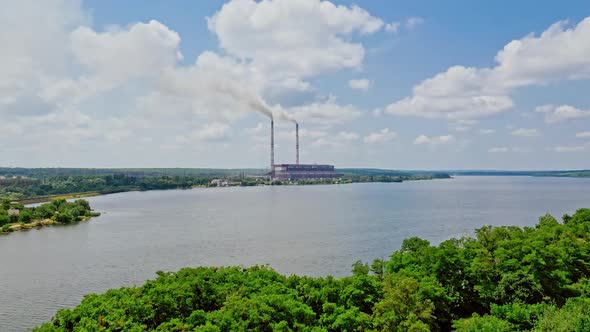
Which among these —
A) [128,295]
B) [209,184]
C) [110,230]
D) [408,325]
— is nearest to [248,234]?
[110,230]

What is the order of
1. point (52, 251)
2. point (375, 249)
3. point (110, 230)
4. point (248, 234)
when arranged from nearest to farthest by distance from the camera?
1. point (375, 249)
2. point (52, 251)
3. point (248, 234)
4. point (110, 230)

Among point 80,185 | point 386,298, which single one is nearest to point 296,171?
point 80,185

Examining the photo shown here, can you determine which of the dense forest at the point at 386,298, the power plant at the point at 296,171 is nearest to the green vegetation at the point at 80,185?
the power plant at the point at 296,171

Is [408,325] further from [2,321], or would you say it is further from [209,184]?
[209,184]

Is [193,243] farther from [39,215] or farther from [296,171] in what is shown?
[296,171]

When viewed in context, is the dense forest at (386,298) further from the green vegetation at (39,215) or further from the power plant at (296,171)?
the power plant at (296,171)

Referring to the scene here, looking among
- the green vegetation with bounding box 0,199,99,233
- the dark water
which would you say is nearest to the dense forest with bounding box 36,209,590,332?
the dark water
